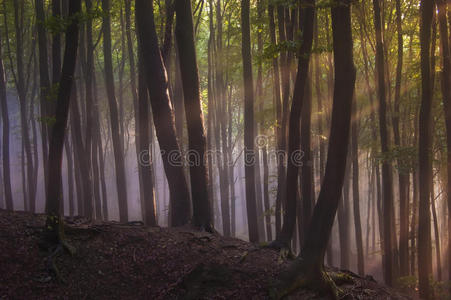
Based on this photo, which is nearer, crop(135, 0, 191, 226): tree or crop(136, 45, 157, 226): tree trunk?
crop(135, 0, 191, 226): tree

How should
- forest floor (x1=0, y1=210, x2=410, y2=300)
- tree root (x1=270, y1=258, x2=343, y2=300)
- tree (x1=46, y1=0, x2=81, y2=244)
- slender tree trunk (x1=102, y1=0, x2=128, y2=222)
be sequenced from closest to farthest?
1. forest floor (x1=0, y1=210, x2=410, y2=300)
2. tree root (x1=270, y1=258, x2=343, y2=300)
3. tree (x1=46, y1=0, x2=81, y2=244)
4. slender tree trunk (x1=102, y1=0, x2=128, y2=222)

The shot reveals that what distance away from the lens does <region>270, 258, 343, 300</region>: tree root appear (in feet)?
21.3

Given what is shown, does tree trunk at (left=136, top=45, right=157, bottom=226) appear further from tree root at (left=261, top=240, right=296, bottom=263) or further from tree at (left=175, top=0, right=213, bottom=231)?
tree root at (left=261, top=240, right=296, bottom=263)

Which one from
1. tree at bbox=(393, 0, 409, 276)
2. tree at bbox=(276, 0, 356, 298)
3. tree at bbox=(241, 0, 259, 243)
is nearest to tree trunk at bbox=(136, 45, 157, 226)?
tree at bbox=(241, 0, 259, 243)

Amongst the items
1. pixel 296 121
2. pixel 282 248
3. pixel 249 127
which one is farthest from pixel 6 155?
pixel 296 121

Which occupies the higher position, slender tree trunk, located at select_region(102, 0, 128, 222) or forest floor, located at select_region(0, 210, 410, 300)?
slender tree trunk, located at select_region(102, 0, 128, 222)

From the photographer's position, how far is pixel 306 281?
260 inches

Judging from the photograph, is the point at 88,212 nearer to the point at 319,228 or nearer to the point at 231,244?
the point at 231,244

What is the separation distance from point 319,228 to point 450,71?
7415 millimetres

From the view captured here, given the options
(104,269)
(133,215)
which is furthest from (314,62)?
(133,215)

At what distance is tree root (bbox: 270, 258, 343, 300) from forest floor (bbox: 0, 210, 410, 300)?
Result: 0.15 m

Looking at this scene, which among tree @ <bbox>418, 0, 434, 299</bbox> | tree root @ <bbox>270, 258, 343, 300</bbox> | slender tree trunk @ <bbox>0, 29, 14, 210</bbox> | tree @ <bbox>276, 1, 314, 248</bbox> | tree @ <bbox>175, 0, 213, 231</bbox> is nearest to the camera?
tree root @ <bbox>270, 258, 343, 300</bbox>

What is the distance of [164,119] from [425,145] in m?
6.98

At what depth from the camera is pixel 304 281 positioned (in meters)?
6.58
